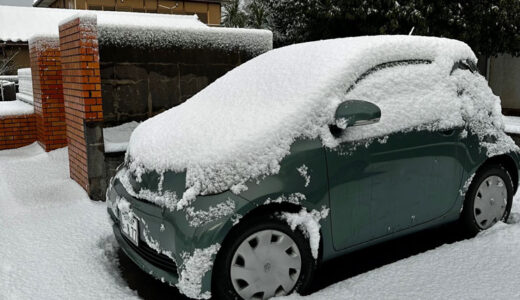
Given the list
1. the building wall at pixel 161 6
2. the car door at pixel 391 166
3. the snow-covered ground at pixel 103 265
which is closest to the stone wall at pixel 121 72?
the snow-covered ground at pixel 103 265

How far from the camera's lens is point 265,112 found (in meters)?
2.88

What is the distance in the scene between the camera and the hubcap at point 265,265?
258cm

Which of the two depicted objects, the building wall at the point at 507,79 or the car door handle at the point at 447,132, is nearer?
the car door handle at the point at 447,132

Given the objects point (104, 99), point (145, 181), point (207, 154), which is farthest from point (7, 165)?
point (207, 154)

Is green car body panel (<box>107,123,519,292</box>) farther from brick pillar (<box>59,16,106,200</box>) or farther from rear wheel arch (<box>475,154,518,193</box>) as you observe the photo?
brick pillar (<box>59,16,106,200</box>)

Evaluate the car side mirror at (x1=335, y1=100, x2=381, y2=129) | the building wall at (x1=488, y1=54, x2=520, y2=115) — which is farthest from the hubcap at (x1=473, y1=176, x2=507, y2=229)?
the building wall at (x1=488, y1=54, x2=520, y2=115)

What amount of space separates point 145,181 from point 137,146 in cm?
45

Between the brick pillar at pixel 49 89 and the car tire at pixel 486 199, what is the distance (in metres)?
5.25

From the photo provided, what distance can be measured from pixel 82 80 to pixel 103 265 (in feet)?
6.88

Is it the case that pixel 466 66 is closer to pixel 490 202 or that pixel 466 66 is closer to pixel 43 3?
pixel 490 202

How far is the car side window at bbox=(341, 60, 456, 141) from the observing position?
3010 millimetres

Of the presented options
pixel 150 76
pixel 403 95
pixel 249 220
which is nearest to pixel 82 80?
pixel 150 76

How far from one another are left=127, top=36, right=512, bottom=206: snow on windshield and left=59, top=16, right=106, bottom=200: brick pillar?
4.50 ft

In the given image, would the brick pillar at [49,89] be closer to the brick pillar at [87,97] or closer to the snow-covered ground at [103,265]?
the brick pillar at [87,97]
